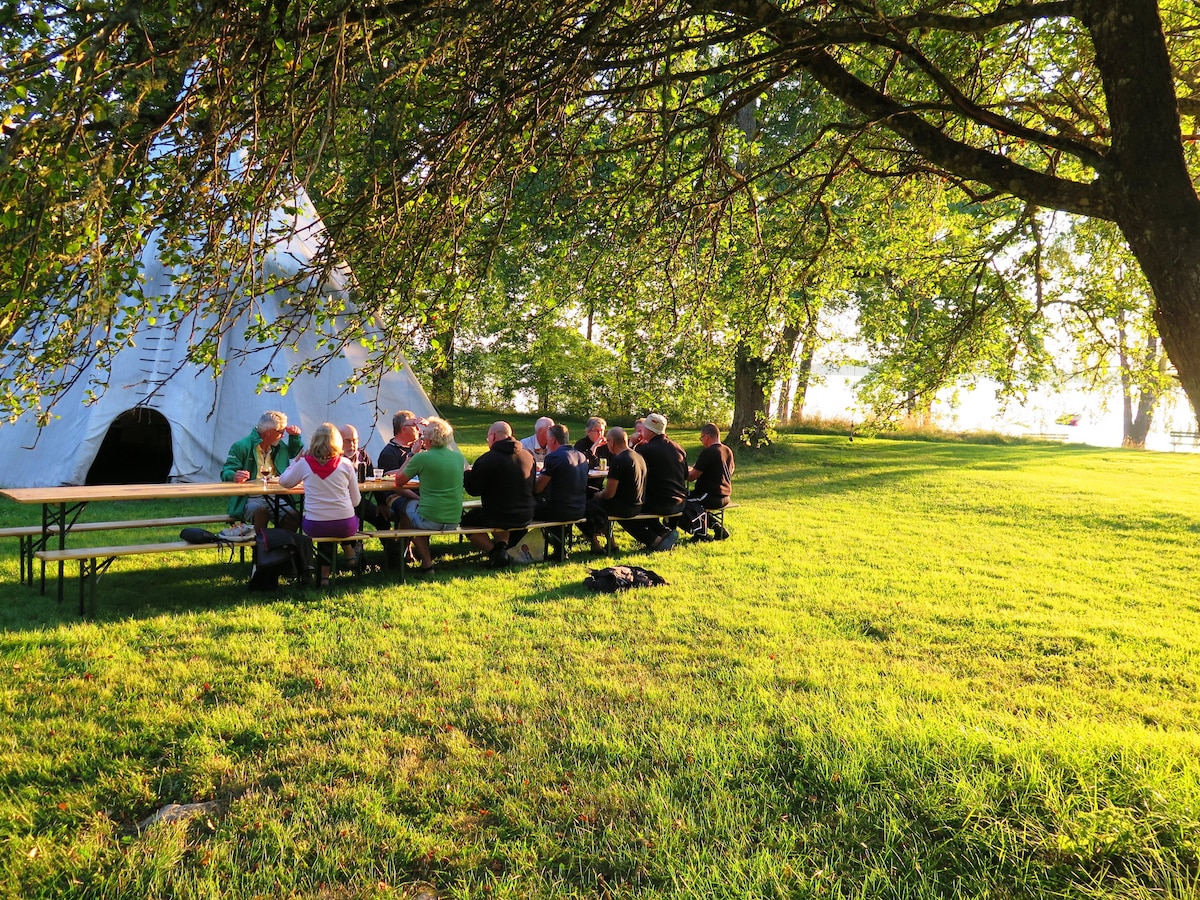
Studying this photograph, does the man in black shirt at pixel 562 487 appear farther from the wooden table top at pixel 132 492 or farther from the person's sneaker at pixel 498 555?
the wooden table top at pixel 132 492

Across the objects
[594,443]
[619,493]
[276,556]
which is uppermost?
[594,443]

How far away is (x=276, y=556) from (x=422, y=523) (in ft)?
5.29

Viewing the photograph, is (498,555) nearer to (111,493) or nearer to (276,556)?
(276,556)

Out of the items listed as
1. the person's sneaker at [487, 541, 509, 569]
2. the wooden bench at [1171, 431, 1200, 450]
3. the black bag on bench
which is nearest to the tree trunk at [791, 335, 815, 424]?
the person's sneaker at [487, 541, 509, 569]

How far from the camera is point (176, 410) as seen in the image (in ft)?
39.3

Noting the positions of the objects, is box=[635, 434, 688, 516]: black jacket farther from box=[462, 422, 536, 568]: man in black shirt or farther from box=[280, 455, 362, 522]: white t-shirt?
box=[280, 455, 362, 522]: white t-shirt

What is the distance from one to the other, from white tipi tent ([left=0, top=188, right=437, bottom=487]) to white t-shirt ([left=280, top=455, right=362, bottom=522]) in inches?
146

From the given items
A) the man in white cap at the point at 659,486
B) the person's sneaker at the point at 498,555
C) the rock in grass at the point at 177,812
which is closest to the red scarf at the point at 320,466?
the person's sneaker at the point at 498,555

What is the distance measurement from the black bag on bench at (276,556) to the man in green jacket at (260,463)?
26.0 inches

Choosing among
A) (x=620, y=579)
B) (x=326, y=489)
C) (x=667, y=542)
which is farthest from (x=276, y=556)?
(x=667, y=542)

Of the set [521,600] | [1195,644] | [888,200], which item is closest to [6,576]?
[521,600]

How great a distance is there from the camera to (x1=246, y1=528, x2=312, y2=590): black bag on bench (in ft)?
23.0

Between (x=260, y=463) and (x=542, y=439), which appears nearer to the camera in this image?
(x=260, y=463)

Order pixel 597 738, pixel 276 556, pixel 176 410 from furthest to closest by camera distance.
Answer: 1. pixel 176 410
2. pixel 276 556
3. pixel 597 738
